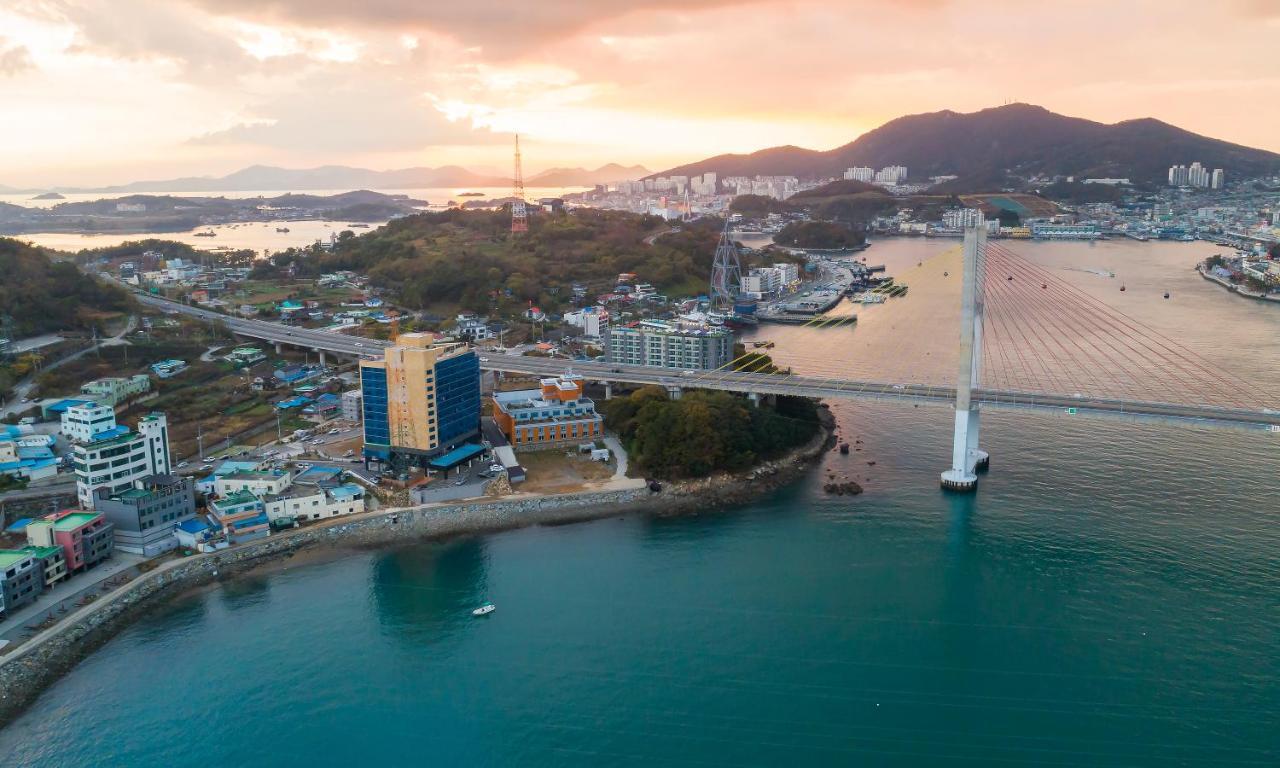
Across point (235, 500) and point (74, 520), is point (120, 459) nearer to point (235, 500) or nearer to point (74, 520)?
point (74, 520)

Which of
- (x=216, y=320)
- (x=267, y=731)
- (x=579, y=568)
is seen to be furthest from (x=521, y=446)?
(x=216, y=320)

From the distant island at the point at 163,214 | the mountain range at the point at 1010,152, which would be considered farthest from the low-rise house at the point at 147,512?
the mountain range at the point at 1010,152

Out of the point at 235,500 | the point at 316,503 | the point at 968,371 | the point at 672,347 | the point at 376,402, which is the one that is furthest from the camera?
the point at 672,347

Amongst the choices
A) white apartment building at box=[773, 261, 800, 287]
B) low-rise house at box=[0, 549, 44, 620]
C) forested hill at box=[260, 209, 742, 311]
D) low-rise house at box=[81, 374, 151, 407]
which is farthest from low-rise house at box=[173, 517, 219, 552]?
white apartment building at box=[773, 261, 800, 287]

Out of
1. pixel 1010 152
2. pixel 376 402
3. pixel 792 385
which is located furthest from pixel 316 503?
pixel 1010 152

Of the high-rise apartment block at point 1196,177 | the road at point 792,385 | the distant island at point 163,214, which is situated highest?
the high-rise apartment block at point 1196,177

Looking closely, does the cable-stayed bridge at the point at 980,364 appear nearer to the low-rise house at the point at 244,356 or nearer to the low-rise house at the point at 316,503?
the low-rise house at the point at 244,356

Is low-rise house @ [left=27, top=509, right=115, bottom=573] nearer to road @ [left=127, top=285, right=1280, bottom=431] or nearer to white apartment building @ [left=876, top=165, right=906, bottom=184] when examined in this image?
road @ [left=127, top=285, right=1280, bottom=431]
